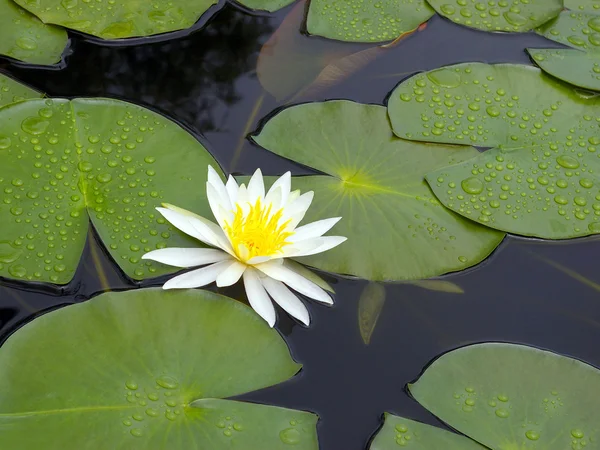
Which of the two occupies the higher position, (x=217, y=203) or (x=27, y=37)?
(x=27, y=37)

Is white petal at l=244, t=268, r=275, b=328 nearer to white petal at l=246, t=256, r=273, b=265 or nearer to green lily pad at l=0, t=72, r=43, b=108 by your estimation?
white petal at l=246, t=256, r=273, b=265

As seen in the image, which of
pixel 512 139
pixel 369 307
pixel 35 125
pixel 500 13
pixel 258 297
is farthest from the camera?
pixel 500 13

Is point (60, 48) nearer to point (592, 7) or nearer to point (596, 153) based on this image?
point (596, 153)

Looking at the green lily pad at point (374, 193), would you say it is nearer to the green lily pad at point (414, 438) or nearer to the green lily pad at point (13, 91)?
the green lily pad at point (414, 438)

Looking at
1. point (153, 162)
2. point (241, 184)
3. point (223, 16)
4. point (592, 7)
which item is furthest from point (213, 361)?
point (592, 7)

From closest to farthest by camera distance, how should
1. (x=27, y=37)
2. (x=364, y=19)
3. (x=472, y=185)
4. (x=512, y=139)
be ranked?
(x=472, y=185) < (x=512, y=139) < (x=27, y=37) < (x=364, y=19)

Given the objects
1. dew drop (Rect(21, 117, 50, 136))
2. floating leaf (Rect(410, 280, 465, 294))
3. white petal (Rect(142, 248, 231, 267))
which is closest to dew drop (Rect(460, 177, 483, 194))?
floating leaf (Rect(410, 280, 465, 294))

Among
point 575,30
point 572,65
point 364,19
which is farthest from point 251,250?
point 575,30

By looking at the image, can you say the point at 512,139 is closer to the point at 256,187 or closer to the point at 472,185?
the point at 472,185
